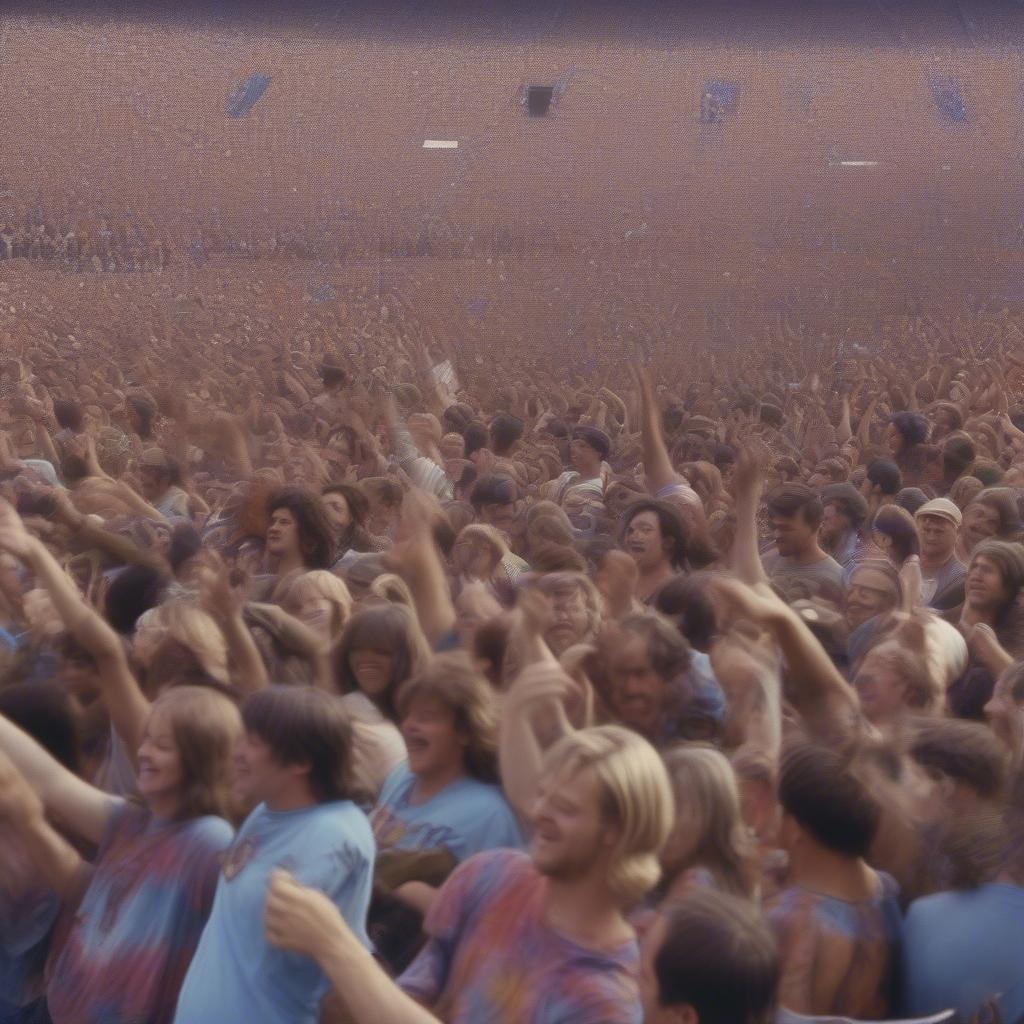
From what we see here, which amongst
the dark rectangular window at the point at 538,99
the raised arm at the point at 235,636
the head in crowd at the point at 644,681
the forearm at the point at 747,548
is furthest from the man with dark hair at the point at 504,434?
the dark rectangular window at the point at 538,99

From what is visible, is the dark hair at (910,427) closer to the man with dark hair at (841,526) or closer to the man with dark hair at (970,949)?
the man with dark hair at (841,526)

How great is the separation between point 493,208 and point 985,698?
676 inches

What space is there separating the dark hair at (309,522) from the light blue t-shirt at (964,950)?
292 cm

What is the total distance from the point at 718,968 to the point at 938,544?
3.73 m

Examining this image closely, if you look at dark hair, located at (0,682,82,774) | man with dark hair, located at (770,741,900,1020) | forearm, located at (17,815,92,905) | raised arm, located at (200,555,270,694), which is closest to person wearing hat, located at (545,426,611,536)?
raised arm, located at (200,555,270,694)

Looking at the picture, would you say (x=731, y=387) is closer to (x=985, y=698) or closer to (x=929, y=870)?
(x=985, y=698)

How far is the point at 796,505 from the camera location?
578 centimetres

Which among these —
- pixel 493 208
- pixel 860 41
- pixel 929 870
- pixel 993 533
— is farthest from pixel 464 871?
pixel 860 41

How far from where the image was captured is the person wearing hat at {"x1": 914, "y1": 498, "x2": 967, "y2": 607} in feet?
19.6

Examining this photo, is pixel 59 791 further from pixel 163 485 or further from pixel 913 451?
pixel 913 451

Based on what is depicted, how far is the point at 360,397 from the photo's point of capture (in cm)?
1023

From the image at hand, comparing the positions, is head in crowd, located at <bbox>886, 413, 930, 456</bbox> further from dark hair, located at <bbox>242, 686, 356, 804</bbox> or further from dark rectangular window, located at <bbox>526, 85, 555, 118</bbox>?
dark rectangular window, located at <bbox>526, 85, 555, 118</bbox>

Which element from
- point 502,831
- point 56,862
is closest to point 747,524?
point 502,831

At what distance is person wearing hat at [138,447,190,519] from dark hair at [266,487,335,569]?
160 cm
